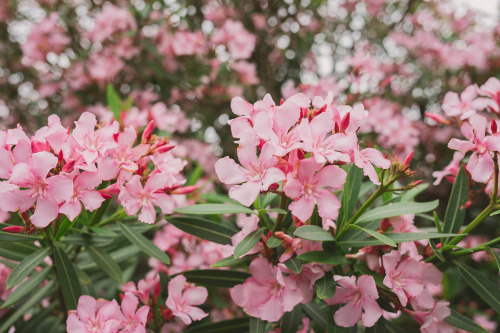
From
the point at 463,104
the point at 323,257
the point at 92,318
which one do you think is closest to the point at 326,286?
the point at 323,257

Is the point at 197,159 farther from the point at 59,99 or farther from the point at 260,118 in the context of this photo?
the point at 260,118

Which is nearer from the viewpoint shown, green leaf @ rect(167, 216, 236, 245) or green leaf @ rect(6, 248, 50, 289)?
green leaf @ rect(6, 248, 50, 289)

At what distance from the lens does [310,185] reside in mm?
845

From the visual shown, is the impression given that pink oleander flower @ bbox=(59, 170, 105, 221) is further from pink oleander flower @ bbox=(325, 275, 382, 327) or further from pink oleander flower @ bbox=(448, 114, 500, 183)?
pink oleander flower @ bbox=(448, 114, 500, 183)

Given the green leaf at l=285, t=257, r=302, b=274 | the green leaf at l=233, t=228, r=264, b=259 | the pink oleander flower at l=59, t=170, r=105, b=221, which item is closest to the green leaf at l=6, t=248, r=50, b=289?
the pink oleander flower at l=59, t=170, r=105, b=221

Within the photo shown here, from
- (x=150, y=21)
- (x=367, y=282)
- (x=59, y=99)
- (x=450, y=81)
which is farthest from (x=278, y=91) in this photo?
(x=367, y=282)

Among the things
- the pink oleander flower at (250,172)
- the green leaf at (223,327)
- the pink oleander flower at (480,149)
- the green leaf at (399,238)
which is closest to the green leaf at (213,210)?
the pink oleander flower at (250,172)

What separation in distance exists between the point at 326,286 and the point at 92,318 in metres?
0.54

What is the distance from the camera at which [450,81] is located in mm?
3094

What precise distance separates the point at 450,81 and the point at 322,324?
2602 mm

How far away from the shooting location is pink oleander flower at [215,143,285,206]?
2.67 feet

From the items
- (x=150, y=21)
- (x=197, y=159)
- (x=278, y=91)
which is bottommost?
(x=197, y=159)

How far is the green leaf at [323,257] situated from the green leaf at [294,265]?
0.05 ft

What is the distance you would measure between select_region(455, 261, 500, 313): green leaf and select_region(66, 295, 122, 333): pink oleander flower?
32.8 inches
